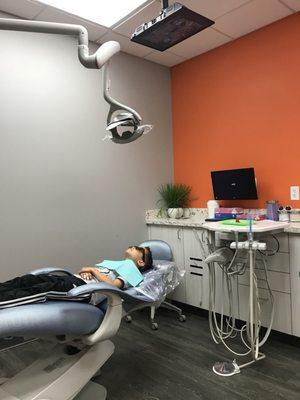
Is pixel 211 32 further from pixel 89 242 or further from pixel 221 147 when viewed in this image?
pixel 89 242

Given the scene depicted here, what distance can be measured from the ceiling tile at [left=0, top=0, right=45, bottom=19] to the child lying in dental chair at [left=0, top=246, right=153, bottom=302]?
208cm

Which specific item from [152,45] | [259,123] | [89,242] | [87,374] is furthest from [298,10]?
[87,374]

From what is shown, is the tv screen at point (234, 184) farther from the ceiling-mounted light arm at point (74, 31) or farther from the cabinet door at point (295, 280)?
the ceiling-mounted light arm at point (74, 31)

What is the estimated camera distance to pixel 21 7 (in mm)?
2576

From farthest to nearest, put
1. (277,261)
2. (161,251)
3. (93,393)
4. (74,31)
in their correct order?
1. (161,251)
2. (277,261)
3. (93,393)
4. (74,31)

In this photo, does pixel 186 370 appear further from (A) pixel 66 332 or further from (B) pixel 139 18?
(B) pixel 139 18

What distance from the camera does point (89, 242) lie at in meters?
3.10

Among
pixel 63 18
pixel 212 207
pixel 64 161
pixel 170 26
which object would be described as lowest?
pixel 212 207

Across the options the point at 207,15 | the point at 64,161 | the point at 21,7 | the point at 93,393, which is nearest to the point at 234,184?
the point at 207,15

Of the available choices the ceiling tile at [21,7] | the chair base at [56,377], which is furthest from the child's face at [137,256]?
the ceiling tile at [21,7]

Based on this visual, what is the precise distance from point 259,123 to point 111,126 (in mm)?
1991

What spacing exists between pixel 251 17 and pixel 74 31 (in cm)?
216

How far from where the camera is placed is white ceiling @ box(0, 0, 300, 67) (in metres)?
2.59

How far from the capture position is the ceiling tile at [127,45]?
3078 millimetres
